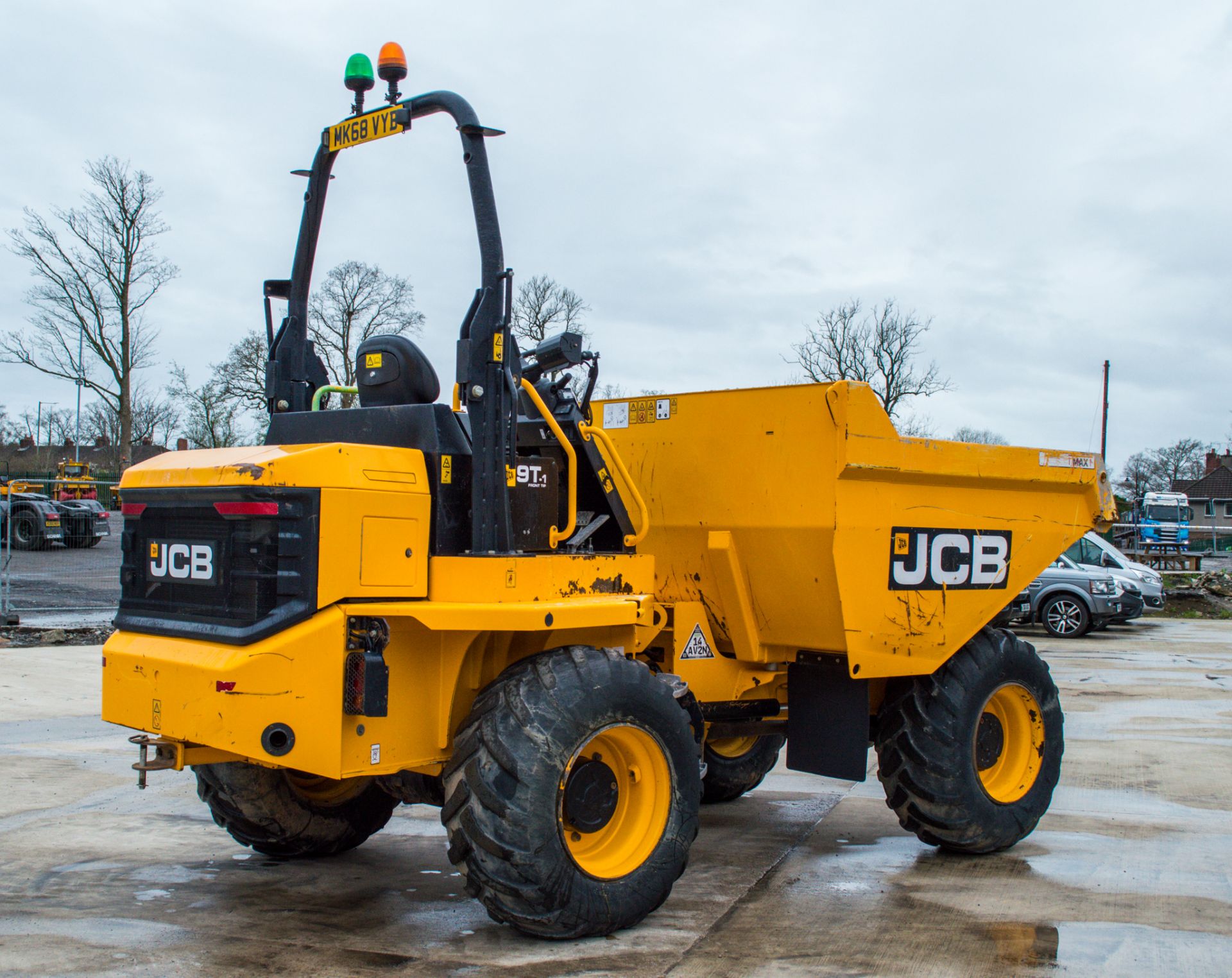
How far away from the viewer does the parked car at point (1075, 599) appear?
17.9 metres

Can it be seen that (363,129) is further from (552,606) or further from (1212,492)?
(1212,492)

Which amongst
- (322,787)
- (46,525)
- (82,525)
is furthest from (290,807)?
(82,525)

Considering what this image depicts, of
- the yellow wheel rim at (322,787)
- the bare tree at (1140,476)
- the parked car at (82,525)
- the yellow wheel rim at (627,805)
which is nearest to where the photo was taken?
the yellow wheel rim at (627,805)

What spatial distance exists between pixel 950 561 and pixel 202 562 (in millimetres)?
3514

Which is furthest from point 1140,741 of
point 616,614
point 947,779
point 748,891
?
point 616,614

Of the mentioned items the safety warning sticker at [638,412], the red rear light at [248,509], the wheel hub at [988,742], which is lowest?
the wheel hub at [988,742]

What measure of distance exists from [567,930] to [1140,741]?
620 cm

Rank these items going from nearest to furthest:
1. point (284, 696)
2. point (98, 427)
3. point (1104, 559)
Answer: point (284, 696) < point (1104, 559) < point (98, 427)

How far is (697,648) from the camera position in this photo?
570 centimetres

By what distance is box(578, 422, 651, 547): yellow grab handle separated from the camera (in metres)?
4.98

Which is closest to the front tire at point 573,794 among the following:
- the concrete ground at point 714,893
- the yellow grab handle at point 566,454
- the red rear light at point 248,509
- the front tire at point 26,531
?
the concrete ground at point 714,893

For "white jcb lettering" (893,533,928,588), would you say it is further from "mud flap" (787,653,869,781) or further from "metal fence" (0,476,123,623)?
"metal fence" (0,476,123,623)

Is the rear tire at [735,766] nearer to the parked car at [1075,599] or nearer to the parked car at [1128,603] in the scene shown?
the parked car at [1075,599]

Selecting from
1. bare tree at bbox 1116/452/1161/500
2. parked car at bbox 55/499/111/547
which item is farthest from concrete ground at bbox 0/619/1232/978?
bare tree at bbox 1116/452/1161/500
